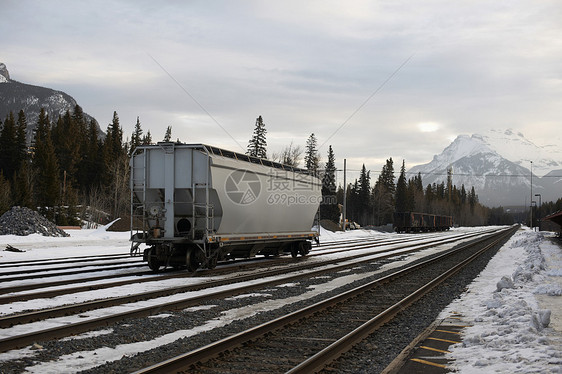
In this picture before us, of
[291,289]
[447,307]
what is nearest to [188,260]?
[291,289]

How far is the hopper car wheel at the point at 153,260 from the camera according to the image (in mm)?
16906

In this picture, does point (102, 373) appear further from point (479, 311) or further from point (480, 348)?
point (479, 311)

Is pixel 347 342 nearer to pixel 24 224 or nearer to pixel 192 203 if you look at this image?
pixel 192 203

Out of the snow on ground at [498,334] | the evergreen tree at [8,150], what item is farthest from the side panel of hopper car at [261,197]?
the evergreen tree at [8,150]

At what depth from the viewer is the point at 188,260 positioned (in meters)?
16.8

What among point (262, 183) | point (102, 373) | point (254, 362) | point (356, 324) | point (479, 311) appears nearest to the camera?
point (102, 373)

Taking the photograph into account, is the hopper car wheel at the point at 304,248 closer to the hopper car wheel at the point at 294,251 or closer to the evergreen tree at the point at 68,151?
the hopper car wheel at the point at 294,251

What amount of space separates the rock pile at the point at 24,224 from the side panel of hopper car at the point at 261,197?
2062 cm

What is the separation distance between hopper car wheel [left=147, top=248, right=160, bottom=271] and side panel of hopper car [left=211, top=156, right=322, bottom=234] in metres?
2.30

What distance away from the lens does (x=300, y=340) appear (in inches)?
316

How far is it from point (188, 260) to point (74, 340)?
29.9 ft

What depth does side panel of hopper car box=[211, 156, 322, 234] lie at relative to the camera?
57.4 feet

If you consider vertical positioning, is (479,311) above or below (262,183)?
below

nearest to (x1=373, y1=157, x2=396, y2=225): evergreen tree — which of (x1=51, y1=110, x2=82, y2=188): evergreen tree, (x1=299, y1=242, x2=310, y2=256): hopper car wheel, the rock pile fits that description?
(x1=51, y1=110, x2=82, y2=188): evergreen tree
